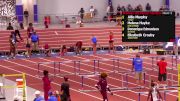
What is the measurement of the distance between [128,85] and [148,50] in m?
12.4

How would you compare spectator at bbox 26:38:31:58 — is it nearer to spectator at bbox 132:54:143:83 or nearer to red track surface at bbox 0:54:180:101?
red track surface at bbox 0:54:180:101

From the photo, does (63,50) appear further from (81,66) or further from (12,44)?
(81,66)

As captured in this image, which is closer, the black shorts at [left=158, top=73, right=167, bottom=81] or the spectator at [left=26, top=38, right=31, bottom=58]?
the black shorts at [left=158, top=73, right=167, bottom=81]

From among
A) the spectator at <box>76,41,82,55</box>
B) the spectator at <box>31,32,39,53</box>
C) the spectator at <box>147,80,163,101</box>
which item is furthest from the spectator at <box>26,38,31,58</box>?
the spectator at <box>147,80,163,101</box>

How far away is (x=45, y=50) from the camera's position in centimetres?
4009

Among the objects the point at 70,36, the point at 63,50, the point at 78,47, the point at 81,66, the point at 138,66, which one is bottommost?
the point at 81,66
